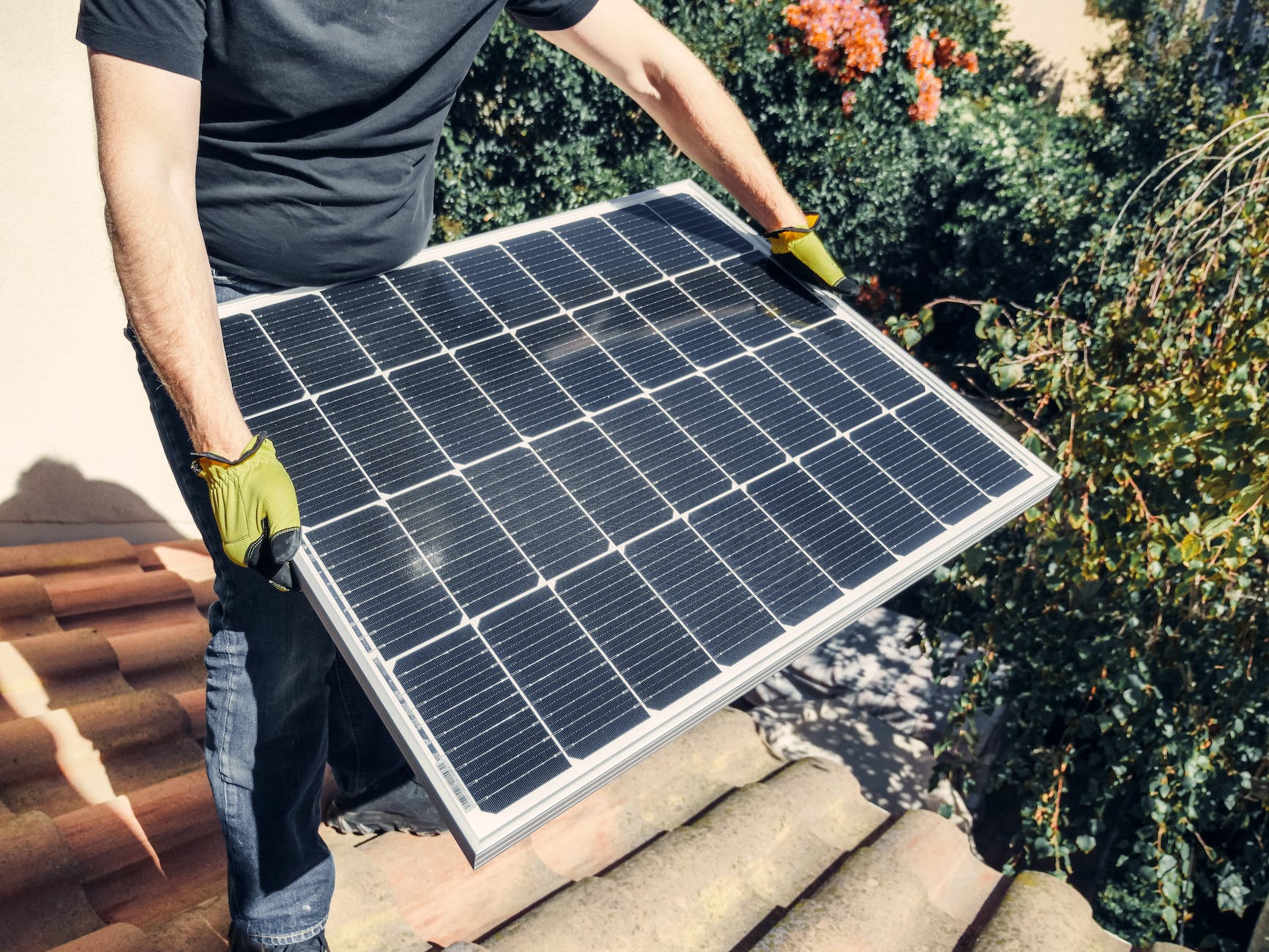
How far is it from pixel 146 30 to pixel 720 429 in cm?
165

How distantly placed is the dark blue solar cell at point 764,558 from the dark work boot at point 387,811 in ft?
4.45

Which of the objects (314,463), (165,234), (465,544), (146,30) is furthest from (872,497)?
(146,30)

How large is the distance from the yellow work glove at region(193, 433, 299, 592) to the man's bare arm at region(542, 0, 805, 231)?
183 centimetres

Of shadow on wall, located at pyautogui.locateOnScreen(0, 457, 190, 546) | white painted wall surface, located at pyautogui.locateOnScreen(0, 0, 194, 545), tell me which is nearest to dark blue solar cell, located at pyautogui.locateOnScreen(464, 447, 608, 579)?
white painted wall surface, located at pyautogui.locateOnScreen(0, 0, 194, 545)

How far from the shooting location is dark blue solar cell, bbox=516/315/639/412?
2674 mm

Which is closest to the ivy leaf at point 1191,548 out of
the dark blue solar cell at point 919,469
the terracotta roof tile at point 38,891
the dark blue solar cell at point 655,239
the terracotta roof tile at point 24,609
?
the dark blue solar cell at point 919,469

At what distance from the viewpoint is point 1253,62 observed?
34.1 ft

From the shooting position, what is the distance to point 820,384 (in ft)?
9.63

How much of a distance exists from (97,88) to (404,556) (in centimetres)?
116

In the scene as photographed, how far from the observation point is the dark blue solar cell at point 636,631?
212cm

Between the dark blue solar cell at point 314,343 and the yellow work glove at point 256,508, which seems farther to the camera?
the dark blue solar cell at point 314,343

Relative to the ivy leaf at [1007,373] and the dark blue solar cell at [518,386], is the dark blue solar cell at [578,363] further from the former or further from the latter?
the ivy leaf at [1007,373]

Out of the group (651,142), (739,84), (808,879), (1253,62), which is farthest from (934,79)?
(808,879)

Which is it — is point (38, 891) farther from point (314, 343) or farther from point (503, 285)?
point (503, 285)
